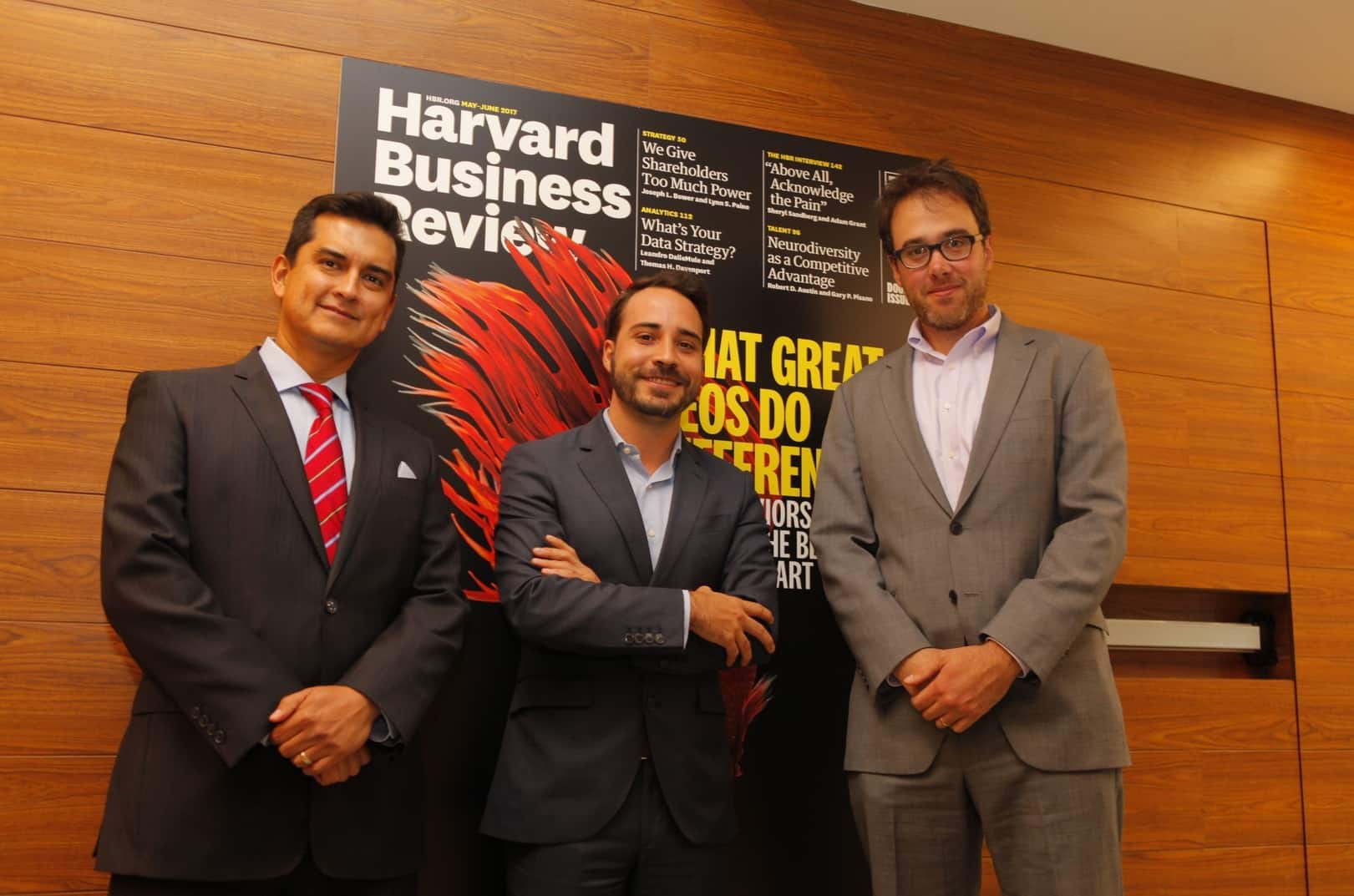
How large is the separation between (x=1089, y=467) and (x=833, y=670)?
1.05 metres

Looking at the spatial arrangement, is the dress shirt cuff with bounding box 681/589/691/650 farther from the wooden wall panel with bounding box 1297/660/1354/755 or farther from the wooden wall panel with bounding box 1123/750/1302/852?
the wooden wall panel with bounding box 1297/660/1354/755

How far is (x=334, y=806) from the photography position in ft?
6.22

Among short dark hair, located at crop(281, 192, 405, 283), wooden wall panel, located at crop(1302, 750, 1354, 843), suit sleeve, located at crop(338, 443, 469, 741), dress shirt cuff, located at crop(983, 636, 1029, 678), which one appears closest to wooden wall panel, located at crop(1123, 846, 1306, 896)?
wooden wall panel, located at crop(1302, 750, 1354, 843)

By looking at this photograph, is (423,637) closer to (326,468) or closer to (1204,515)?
(326,468)

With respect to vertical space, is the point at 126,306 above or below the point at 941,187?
below

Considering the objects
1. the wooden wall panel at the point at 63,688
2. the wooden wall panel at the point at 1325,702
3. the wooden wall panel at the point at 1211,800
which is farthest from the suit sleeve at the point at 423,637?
the wooden wall panel at the point at 1325,702

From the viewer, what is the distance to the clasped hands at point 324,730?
5.91 ft

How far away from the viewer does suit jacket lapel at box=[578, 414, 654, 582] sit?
2266 mm

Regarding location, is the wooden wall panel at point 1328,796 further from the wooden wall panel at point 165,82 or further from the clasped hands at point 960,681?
the wooden wall panel at point 165,82

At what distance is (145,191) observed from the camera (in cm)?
255

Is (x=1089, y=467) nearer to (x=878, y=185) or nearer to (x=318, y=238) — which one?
(x=878, y=185)

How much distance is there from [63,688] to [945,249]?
7.43 feet

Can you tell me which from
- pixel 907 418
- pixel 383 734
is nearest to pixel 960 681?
pixel 907 418

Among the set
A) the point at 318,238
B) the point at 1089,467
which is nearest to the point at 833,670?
the point at 1089,467
